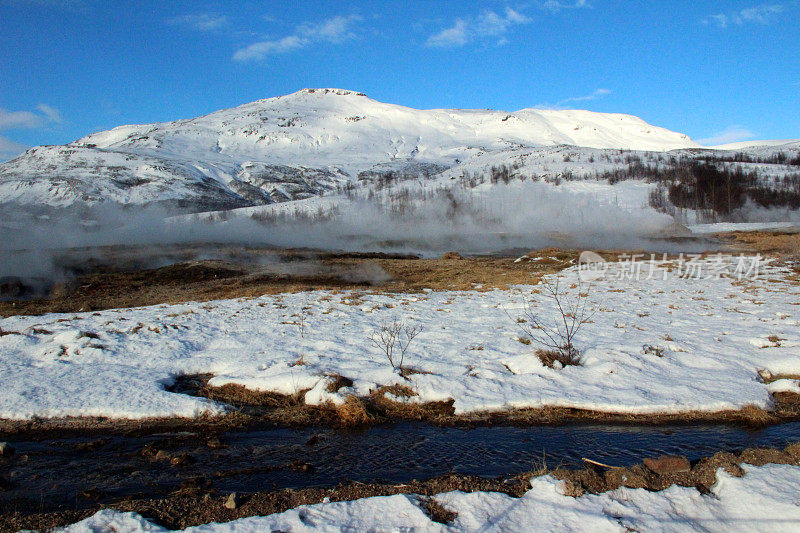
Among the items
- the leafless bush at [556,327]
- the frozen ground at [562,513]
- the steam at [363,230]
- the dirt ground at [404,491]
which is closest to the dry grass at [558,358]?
the leafless bush at [556,327]

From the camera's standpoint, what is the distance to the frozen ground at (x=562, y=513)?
429cm

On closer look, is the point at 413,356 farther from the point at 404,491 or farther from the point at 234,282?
the point at 234,282

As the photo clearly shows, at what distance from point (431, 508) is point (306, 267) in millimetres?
29244

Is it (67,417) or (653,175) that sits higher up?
(653,175)

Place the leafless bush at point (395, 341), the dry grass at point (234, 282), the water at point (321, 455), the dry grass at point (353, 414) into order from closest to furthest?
the water at point (321, 455) < the dry grass at point (353, 414) < the leafless bush at point (395, 341) < the dry grass at point (234, 282)

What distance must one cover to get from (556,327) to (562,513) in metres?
8.19

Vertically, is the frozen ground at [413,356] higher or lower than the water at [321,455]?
higher

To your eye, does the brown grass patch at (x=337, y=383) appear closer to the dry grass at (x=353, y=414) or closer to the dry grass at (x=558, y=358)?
the dry grass at (x=353, y=414)

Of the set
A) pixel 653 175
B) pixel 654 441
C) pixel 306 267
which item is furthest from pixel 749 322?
pixel 653 175

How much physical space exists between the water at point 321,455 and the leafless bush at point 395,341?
2186mm

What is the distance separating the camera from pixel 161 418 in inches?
290

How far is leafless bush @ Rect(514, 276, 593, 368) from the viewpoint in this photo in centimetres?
914

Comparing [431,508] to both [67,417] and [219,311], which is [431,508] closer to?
[67,417]

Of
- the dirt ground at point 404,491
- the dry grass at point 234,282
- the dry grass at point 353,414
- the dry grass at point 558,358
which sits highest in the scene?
the dry grass at point 558,358
